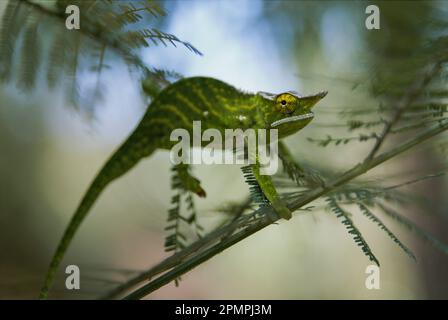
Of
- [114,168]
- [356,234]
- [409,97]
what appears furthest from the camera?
[114,168]

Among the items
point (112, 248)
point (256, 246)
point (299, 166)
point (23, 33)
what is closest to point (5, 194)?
point (112, 248)

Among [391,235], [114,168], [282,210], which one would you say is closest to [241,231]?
[282,210]

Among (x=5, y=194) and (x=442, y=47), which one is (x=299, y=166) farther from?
(x=5, y=194)

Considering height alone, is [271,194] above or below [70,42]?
below

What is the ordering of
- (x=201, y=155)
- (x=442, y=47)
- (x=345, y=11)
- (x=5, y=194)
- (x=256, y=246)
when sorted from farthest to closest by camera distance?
(x=256, y=246), (x=5, y=194), (x=345, y=11), (x=201, y=155), (x=442, y=47)

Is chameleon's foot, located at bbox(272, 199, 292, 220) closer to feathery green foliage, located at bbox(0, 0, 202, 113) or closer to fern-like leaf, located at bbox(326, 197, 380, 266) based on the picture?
fern-like leaf, located at bbox(326, 197, 380, 266)

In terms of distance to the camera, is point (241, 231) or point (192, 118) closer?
point (241, 231)

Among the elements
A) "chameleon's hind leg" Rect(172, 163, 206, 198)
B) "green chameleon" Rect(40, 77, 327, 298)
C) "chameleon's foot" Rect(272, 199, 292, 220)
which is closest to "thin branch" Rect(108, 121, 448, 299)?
"chameleon's foot" Rect(272, 199, 292, 220)

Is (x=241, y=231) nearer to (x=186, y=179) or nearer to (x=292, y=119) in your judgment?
(x=292, y=119)
